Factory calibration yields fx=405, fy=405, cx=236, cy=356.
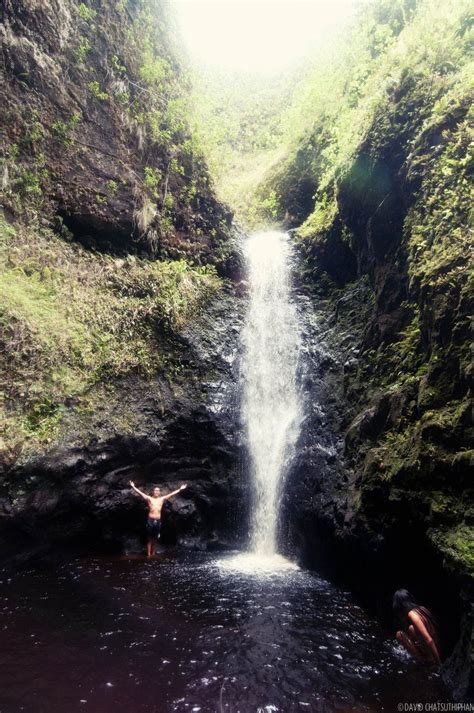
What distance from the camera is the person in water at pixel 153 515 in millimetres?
8680

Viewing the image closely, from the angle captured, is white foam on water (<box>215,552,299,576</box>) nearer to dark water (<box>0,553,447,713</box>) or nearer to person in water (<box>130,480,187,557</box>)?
dark water (<box>0,553,447,713</box>)

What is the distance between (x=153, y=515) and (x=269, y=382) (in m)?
4.66

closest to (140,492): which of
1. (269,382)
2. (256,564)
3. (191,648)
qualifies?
(256,564)

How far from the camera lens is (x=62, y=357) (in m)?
9.20

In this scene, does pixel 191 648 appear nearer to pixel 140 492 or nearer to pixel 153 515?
pixel 153 515

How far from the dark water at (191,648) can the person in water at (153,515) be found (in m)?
1.35

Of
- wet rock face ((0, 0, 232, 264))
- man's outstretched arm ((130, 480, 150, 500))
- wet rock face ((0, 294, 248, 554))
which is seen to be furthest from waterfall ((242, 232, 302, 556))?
man's outstretched arm ((130, 480, 150, 500))

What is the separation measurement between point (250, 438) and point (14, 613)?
19.7 ft

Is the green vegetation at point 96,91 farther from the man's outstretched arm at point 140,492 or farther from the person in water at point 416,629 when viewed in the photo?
the person in water at point 416,629

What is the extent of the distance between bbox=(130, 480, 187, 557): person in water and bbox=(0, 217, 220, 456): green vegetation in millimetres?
2468

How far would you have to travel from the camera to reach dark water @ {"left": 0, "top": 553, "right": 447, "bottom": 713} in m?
4.19

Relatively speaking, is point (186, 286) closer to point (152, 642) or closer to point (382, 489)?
point (382, 489)

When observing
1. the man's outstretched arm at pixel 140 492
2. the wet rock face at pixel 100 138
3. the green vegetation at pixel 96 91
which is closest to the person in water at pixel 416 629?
the man's outstretched arm at pixel 140 492

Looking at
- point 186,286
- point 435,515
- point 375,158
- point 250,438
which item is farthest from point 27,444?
point 375,158
